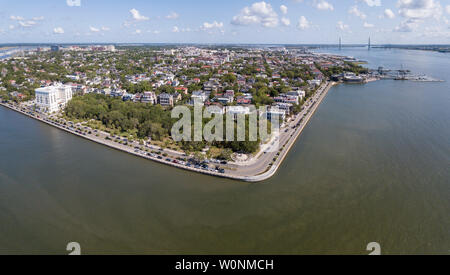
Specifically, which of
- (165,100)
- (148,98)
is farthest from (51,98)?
(165,100)

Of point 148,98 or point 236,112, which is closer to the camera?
point 236,112

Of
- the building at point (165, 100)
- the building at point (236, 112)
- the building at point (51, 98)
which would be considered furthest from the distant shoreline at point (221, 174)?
the building at point (165, 100)

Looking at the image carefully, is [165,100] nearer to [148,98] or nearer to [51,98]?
[148,98]

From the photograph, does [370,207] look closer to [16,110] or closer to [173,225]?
[173,225]

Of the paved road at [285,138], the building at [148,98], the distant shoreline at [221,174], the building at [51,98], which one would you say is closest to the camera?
the distant shoreline at [221,174]

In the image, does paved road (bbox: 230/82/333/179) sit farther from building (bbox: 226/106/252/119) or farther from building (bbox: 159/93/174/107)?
building (bbox: 159/93/174/107)

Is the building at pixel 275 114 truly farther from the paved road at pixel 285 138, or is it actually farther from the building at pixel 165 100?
the building at pixel 165 100

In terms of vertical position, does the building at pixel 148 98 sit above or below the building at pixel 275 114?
above
